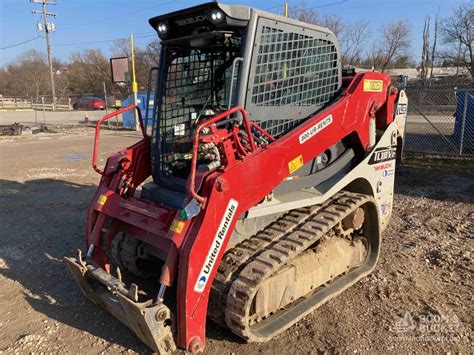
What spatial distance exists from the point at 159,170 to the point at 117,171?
0.43 meters

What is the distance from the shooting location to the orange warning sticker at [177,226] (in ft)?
10.5

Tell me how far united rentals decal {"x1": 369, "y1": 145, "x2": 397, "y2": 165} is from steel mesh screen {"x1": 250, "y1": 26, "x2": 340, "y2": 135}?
2.96ft

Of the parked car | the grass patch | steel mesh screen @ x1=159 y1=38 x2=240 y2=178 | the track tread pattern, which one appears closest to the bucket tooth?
the track tread pattern

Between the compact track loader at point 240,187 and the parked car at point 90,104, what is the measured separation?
128 feet

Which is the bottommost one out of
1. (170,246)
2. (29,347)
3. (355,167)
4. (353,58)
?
(29,347)

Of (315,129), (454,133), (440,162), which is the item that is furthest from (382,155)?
(454,133)

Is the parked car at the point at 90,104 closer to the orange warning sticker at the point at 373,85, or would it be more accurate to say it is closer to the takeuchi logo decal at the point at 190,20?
the orange warning sticker at the point at 373,85

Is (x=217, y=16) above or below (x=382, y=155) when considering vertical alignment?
above

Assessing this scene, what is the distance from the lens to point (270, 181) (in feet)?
11.6

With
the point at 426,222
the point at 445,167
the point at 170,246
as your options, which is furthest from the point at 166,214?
the point at 445,167

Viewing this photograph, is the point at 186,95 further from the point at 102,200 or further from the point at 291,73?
the point at 102,200

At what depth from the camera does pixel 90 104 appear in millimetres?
41656

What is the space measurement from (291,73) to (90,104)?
4096 cm

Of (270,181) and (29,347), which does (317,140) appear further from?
(29,347)
